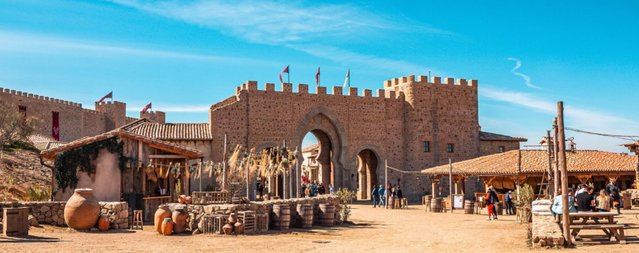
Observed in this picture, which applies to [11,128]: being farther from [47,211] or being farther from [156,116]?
[47,211]

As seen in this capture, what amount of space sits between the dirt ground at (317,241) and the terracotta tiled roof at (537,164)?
36.8ft

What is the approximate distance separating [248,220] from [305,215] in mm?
2245

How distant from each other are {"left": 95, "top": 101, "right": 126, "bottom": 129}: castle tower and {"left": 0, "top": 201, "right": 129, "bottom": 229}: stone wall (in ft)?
115

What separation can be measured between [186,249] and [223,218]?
11.0ft

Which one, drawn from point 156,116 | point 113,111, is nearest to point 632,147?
point 156,116

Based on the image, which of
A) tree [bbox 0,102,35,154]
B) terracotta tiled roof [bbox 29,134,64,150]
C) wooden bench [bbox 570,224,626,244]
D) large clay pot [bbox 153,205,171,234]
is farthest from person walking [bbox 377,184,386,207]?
tree [bbox 0,102,35,154]

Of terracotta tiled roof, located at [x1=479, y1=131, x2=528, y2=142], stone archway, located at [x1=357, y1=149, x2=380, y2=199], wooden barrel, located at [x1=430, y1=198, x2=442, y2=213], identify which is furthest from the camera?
terracotta tiled roof, located at [x1=479, y1=131, x2=528, y2=142]

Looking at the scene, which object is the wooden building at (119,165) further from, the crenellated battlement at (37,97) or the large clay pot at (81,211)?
the crenellated battlement at (37,97)

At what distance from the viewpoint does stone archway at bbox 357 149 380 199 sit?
138 ft

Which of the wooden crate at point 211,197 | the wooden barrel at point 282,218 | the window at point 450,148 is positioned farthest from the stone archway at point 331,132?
the wooden barrel at point 282,218

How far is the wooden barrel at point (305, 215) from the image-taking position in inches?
771

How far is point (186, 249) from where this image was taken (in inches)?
564

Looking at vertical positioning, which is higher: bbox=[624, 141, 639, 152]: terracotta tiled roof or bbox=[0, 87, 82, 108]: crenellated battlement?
bbox=[0, 87, 82, 108]: crenellated battlement

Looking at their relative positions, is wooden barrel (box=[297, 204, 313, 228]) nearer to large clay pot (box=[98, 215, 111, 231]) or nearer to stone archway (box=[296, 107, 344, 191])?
large clay pot (box=[98, 215, 111, 231])
